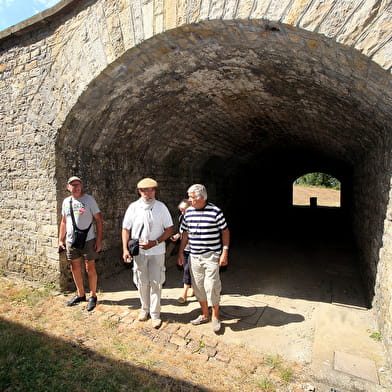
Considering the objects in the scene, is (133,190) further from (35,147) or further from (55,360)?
(55,360)

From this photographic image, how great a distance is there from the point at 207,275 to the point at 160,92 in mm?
3161

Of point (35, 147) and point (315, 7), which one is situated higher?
point (315, 7)

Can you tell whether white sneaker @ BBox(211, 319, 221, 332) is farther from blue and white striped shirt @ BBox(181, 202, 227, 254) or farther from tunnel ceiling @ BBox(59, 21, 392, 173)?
tunnel ceiling @ BBox(59, 21, 392, 173)

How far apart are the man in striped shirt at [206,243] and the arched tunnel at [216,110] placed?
1.92 meters

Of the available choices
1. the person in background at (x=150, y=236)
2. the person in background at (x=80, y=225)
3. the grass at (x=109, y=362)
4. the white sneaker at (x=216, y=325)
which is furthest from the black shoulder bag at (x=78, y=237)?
the white sneaker at (x=216, y=325)

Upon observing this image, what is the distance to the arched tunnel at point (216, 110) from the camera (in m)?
3.30

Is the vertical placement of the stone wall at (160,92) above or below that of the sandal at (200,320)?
above

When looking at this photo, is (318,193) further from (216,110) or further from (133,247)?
(133,247)

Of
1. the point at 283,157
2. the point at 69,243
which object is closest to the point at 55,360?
the point at 69,243

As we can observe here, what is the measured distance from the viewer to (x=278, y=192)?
53.9 ft

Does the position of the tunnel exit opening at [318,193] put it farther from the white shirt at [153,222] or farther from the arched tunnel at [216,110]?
the white shirt at [153,222]

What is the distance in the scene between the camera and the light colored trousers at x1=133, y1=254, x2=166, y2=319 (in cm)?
369

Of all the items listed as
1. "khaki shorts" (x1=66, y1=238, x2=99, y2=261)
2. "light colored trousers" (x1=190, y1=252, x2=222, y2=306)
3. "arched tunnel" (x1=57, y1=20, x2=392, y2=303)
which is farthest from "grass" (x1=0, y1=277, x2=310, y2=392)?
"arched tunnel" (x1=57, y1=20, x2=392, y2=303)

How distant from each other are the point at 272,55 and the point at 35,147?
4.14 metres
